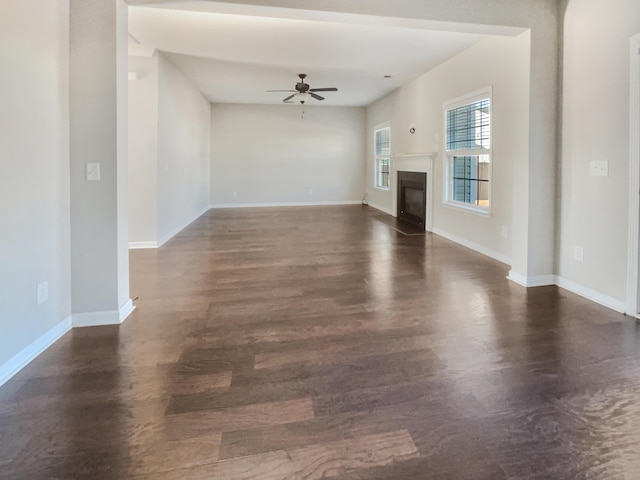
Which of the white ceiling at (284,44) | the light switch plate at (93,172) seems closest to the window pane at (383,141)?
the white ceiling at (284,44)

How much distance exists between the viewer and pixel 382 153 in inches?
391

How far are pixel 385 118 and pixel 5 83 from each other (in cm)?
805

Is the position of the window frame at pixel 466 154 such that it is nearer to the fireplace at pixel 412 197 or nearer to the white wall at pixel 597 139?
the fireplace at pixel 412 197

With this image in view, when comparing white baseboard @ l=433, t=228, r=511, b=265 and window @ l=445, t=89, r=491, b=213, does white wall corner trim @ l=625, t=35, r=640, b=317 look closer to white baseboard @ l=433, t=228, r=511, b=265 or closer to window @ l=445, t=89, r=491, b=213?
white baseboard @ l=433, t=228, r=511, b=265

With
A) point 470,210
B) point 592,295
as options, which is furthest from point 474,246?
point 592,295

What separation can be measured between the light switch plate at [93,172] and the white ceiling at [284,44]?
124 cm

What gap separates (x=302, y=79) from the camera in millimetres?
7086

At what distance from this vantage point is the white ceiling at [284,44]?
3.40m

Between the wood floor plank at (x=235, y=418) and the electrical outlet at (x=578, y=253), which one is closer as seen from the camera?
the wood floor plank at (x=235, y=418)

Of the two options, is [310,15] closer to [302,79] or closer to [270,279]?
[270,279]

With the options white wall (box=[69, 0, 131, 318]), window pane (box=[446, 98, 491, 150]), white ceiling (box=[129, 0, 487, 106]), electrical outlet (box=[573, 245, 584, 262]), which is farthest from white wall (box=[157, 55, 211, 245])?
electrical outlet (box=[573, 245, 584, 262])

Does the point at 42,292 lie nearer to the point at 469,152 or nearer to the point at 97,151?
the point at 97,151

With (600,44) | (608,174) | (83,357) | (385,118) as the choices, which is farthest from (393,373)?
(385,118)

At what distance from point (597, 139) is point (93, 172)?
3.92m
